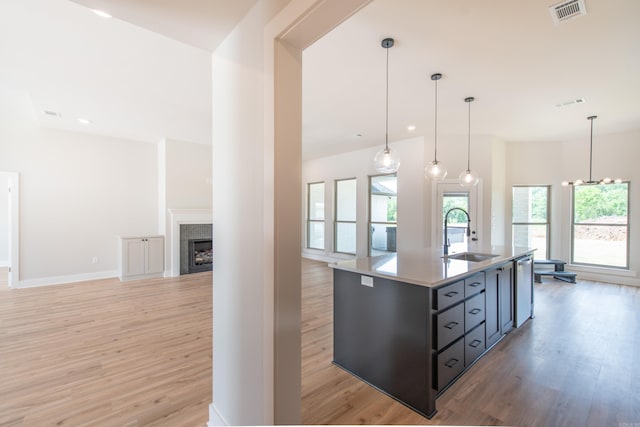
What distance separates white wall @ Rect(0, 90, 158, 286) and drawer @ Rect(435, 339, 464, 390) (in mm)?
6437

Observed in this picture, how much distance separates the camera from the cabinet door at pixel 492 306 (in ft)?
9.02

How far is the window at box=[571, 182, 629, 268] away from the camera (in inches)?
225

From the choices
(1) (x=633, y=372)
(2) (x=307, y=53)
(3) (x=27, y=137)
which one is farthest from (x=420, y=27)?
(3) (x=27, y=137)

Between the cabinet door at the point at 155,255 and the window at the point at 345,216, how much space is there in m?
4.32

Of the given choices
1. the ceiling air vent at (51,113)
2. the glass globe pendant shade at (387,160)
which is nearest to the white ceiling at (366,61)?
the ceiling air vent at (51,113)

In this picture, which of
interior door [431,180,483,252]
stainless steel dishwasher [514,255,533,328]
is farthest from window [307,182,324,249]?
stainless steel dishwasher [514,255,533,328]

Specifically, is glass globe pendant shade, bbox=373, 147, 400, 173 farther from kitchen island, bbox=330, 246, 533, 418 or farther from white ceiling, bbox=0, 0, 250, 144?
white ceiling, bbox=0, 0, 250, 144

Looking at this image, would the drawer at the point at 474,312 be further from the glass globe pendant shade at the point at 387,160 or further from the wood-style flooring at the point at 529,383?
the glass globe pendant shade at the point at 387,160

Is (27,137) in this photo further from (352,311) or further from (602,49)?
(602,49)

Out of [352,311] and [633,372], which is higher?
[352,311]

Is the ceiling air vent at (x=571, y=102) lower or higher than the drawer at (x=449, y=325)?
higher

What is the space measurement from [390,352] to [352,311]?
1.50ft

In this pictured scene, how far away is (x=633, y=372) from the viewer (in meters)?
2.50

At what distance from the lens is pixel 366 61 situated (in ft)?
9.69
